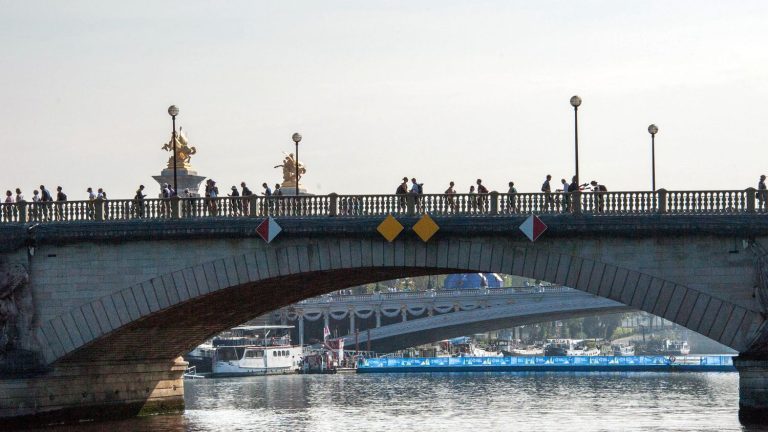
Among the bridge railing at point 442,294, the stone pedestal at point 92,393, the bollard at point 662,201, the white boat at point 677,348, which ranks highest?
the bollard at point 662,201

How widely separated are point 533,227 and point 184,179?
34456 mm

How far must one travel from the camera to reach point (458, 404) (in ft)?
253

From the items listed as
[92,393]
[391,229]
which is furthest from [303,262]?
[92,393]

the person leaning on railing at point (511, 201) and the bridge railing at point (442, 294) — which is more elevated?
the person leaning on railing at point (511, 201)

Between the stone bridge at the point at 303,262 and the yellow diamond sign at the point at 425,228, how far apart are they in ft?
1.09

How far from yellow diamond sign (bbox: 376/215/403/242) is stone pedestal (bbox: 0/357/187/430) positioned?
13.7 metres

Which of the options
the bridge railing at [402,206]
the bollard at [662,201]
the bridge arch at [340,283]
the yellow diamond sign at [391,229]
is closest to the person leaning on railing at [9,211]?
the bridge railing at [402,206]

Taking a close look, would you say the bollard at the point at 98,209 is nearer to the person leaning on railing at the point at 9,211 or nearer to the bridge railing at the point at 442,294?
the person leaning on railing at the point at 9,211

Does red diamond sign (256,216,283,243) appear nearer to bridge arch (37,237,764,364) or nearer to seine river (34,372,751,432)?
bridge arch (37,237,764,364)

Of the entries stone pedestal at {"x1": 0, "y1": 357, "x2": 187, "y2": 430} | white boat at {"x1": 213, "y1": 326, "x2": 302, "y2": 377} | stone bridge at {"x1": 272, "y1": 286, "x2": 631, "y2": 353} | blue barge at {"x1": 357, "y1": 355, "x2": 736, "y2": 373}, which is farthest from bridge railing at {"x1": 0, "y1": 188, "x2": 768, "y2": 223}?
blue barge at {"x1": 357, "y1": 355, "x2": 736, "y2": 373}

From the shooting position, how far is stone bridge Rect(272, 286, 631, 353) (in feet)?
389

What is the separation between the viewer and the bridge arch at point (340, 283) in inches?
2028

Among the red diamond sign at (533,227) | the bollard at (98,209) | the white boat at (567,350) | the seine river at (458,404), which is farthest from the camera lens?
the white boat at (567,350)

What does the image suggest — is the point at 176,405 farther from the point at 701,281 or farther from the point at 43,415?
the point at 701,281
